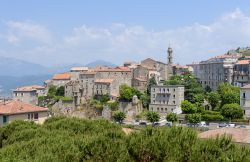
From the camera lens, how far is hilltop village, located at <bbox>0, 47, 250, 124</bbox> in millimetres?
68750

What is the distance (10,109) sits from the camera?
40.7 meters

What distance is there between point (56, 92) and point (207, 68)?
3657 cm

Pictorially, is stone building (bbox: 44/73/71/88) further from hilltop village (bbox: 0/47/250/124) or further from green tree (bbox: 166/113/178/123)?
green tree (bbox: 166/113/178/123)

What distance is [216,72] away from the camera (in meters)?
88.4

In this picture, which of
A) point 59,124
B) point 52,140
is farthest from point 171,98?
point 52,140

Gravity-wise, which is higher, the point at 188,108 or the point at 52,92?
the point at 52,92

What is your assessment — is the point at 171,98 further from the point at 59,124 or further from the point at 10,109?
the point at 59,124

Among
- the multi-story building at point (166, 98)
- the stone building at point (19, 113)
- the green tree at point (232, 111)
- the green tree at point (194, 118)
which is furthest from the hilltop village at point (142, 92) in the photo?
the stone building at point (19, 113)

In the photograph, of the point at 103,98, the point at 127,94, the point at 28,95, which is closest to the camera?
the point at 127,94

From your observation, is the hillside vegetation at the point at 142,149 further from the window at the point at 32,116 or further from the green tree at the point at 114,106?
the green tree at the point at 114,106

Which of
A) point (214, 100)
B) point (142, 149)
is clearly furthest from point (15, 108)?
point (214, 100)

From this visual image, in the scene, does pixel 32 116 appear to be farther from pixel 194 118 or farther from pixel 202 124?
pixel 202 124

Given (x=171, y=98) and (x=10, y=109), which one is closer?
(x=10, y=109)

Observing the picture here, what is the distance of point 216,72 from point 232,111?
101ft
